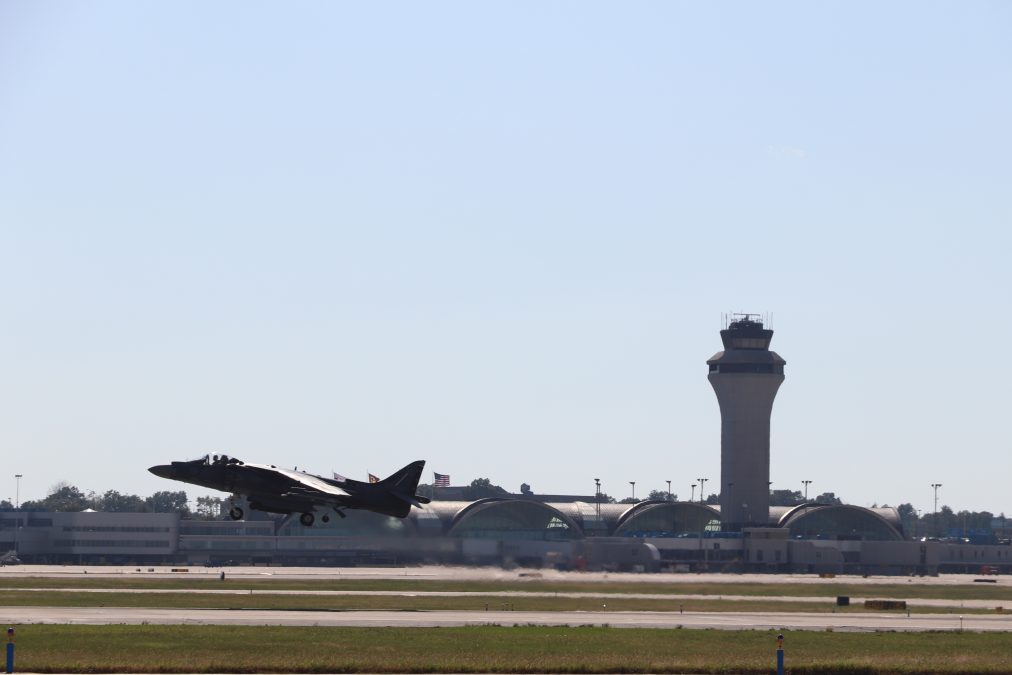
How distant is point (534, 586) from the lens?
11581cm

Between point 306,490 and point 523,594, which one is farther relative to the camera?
point 523,594

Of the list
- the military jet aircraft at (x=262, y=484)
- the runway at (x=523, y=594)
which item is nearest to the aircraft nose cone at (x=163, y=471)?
the military jet aircraft at (x=262, y=484)

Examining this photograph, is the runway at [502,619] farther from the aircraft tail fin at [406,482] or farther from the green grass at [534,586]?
A: the green grass at [534,586]

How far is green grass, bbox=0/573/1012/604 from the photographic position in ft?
387

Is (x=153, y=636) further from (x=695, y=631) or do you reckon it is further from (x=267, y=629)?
(x=695, y=631)

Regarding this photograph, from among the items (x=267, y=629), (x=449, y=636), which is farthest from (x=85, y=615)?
(x=449, y=636)

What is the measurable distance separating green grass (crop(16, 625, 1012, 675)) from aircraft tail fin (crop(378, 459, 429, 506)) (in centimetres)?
780

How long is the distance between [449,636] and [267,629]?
962cm

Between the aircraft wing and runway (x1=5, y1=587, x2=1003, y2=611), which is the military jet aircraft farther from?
runway (x1=5, y1=587, x2=1003, y2=611)

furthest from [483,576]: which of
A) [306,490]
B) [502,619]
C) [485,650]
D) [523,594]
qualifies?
[485,650]

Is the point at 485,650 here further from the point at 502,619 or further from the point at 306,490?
the point at 502,619

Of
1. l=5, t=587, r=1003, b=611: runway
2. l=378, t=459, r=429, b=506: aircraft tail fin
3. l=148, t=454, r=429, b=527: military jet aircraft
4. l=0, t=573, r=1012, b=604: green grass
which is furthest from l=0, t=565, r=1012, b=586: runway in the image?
l=148, t=454, r=429, b=527: military jet aircraft

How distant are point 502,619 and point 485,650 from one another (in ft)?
66.4

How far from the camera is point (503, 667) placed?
179 feet
